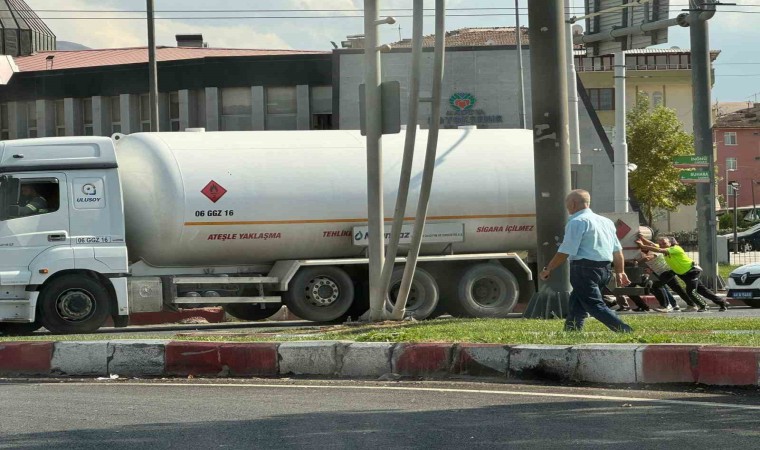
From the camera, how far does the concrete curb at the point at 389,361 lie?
9.28 metres

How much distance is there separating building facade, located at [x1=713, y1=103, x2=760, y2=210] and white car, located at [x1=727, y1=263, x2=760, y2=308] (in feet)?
312

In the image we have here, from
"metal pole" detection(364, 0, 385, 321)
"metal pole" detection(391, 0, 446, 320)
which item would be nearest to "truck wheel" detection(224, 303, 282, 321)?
"metal pole" detection(364, 0, 385, 321)

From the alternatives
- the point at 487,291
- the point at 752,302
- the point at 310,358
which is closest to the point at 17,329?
the point at 487,291

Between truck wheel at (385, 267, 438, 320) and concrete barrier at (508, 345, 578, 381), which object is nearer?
concrete barrier at (508, 345, 578, 381)

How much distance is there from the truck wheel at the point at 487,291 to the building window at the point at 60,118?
3407cm

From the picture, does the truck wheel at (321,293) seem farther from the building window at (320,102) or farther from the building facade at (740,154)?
the building facade at (740,154)

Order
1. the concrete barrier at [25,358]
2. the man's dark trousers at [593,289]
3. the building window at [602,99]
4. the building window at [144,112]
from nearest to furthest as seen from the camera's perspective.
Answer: the man's dark trousers at [593,289] → the concrete barrier at [25,358] → the building window at [144,112] → the building window at [602,99]

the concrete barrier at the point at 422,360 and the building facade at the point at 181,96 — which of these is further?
the building facade at the point at 181,96

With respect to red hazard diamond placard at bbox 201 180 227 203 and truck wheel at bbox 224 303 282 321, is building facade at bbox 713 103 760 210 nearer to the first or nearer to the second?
truck wheel at bbox 224 303 282 321

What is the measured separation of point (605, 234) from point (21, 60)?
5256 cm

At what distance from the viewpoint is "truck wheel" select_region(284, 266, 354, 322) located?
63.1 feet

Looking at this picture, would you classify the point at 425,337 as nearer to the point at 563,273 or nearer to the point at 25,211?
the point at 563,273

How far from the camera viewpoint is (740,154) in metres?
116

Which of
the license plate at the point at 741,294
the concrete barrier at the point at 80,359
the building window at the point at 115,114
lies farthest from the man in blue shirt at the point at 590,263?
the building window at the point at 115,114
